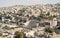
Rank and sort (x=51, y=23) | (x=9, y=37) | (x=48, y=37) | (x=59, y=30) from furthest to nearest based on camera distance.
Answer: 1. (x=51, y=23)
2. (x=59, y=30)
3. (x=9, y=37)
4. (x=48, y=37)

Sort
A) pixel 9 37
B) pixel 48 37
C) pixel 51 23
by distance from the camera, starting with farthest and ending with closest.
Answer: pixel 51 23 < pixel 9 37 < pixel 48 37

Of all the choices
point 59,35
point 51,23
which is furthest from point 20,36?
point 51,23

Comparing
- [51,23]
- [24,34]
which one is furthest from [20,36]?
[51,23]

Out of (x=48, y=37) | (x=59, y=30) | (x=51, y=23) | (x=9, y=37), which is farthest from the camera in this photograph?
(x=51, y=23)

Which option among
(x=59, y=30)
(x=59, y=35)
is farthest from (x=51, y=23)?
(x=59, y=35)

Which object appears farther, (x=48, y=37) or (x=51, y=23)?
(x=51, y=23)

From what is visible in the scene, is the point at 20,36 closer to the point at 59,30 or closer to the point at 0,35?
the point at 0,35

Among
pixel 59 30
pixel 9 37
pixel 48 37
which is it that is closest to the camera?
pixel 48 37

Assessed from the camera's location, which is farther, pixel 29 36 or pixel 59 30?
pixel 59 30

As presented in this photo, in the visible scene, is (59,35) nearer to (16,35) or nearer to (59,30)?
(59,30)
